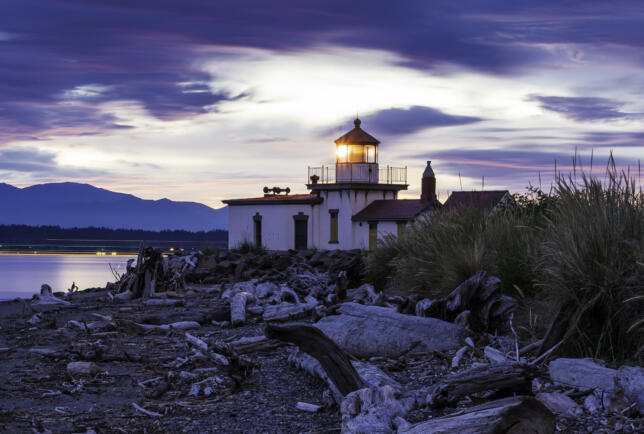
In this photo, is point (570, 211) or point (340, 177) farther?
point (340, 177)

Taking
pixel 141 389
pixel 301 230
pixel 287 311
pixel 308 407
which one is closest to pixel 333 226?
pixel 301 230

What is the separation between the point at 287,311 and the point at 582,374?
6.62 meters

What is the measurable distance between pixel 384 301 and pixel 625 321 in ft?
14.6

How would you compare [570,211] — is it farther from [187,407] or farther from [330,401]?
[187,407]

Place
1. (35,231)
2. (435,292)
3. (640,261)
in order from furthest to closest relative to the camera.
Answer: (35,231) < (435,292) < (640,261)

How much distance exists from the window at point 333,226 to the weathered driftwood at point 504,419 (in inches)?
1395

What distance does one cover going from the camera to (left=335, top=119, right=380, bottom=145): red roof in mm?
38156

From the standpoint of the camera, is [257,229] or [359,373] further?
[257,229]

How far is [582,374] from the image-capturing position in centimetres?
599

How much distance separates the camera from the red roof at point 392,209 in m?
37.1

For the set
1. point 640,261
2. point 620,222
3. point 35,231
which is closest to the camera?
point 640,261

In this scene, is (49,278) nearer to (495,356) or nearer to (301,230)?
(301,230)

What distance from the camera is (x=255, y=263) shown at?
70.0 feet

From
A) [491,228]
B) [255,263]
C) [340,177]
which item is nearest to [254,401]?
[491,228]
